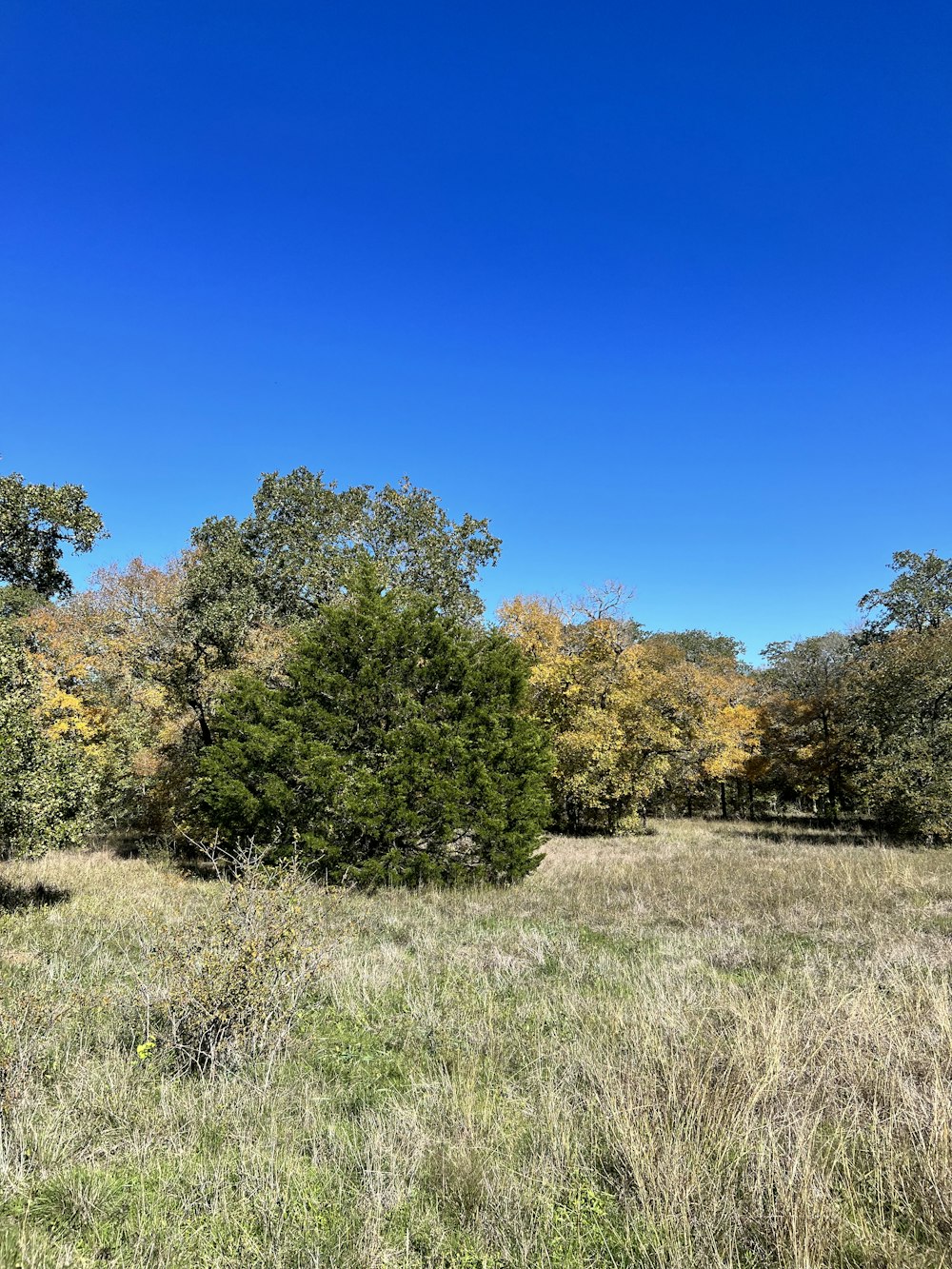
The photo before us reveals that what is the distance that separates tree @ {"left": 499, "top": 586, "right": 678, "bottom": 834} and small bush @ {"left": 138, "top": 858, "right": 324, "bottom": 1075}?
18.8 m

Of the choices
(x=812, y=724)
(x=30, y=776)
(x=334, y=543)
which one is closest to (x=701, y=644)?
(x=812, y=724)

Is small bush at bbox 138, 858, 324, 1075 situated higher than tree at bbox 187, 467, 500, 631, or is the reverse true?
tree at bbox 187, 467, 500, 631

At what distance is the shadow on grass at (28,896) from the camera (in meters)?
10.5

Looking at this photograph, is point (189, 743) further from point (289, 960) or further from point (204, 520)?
point (289, 960)

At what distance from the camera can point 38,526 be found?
53.2ft

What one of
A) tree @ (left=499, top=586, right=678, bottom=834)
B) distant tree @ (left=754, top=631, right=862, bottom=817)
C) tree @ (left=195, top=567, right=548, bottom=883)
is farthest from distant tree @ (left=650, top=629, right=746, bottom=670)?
tree @ (left=195, top=567, right=548, bottom=883)

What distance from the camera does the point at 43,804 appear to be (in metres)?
9.14

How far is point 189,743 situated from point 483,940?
1416 centimetres

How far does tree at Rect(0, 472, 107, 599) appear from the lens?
1564 centimetres

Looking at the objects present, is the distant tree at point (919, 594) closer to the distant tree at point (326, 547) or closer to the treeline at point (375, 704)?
the treeline at point (375, 704)

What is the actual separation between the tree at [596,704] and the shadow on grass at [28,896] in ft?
53.1

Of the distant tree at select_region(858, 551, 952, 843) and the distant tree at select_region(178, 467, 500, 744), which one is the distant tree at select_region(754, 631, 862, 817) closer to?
the distant tree at select_region(858, 551, 952, 843)

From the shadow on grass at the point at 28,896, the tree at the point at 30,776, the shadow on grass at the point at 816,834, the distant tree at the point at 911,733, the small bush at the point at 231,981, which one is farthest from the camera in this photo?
the shadow on grass at the point at 816,834

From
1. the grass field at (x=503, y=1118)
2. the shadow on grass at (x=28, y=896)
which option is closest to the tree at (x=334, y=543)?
the shadow on grass at (x=28, y=896)
